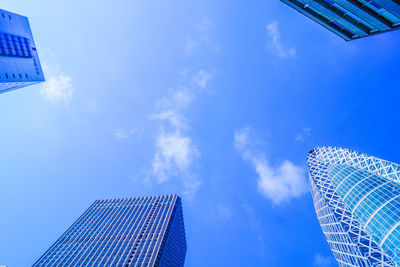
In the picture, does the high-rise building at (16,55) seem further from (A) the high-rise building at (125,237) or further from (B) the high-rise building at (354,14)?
(A) the high-rise building at (125,237)

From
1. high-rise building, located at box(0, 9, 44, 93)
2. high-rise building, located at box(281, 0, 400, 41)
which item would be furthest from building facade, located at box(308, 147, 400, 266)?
high-rise building, located at box(0, 9, 44, 93)

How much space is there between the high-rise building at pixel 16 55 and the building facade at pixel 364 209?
8796 centimetres

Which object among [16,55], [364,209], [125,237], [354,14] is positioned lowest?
[354,14]

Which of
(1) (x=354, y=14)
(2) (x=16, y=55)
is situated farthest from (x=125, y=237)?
(1) (x=354, y=14)

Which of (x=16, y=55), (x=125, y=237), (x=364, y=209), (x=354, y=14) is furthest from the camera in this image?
(x=125, y=237)

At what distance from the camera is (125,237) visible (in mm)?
104500

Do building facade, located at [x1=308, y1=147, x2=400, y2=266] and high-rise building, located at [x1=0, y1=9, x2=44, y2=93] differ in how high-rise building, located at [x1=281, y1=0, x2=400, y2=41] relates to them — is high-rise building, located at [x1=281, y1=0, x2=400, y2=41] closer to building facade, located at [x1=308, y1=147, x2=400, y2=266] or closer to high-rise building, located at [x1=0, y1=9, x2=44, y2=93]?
building facade, located at [x1=308, y1=147, x2=400, y2=266]

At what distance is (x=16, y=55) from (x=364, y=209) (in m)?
94.2

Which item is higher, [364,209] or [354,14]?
[364,209]

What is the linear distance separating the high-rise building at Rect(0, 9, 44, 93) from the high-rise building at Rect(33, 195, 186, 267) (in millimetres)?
78459

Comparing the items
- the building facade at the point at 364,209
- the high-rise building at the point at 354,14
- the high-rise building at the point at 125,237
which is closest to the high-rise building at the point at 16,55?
the high-rise building at the point at 354,14

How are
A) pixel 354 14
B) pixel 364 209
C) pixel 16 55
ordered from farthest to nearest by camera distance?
pixel 364 209
pixel 16 55
pixel 354 14

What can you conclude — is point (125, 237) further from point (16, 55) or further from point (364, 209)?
point (364, 209)

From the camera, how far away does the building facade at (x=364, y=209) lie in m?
50.5
